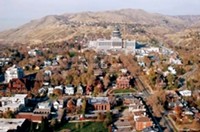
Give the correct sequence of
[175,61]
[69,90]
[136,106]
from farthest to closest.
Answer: [175,61], [69,90], [136,106]

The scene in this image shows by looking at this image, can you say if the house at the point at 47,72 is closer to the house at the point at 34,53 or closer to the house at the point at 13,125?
the house at the point at 34,53

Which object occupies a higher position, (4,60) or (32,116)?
(4,60)

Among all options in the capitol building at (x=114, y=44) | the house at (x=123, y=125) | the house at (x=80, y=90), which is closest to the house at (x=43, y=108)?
the house at (x=80, y=90)

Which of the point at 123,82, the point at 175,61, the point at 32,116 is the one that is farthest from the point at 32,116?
the point at 175,61

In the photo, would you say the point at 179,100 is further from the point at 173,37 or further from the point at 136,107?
the point at 173,37

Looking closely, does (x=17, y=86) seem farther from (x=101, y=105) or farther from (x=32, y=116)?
(x=101, y=105)

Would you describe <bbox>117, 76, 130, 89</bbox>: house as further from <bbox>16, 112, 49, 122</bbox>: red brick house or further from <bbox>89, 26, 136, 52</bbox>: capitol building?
<bbox>89, 26, 136, 52</bbox>: capitol building

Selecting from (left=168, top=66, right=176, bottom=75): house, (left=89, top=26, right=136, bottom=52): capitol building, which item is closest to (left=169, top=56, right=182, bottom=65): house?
(left=168, top=66, right=176, bottom=75): house
